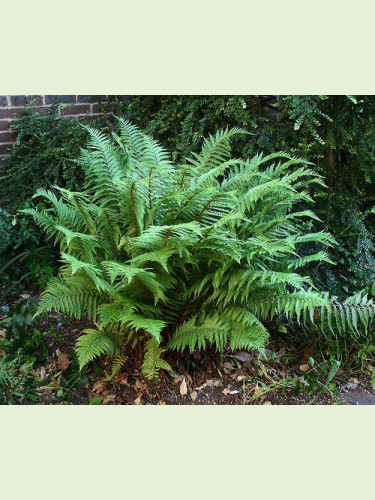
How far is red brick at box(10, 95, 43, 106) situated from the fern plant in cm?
126

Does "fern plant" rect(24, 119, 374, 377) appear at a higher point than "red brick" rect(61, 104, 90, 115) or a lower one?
lower

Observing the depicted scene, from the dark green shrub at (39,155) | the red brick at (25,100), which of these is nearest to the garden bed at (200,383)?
the dark green shrub at (39,155)

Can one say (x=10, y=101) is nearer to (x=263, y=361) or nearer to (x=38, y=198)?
(x=38, y=198)

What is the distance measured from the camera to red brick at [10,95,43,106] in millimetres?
3936

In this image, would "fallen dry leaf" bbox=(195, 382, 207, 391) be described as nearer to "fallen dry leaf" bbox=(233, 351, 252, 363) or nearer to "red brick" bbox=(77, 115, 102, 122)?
"fallen dry leaf" bbox=(233, 351, 252, 363)

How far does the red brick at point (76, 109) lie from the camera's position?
402 cm

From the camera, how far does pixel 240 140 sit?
3627mm

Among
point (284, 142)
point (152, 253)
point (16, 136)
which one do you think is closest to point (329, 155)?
point (284, 142)

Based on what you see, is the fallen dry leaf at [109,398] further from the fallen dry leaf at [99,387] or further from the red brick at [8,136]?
the red brick at [8,136]

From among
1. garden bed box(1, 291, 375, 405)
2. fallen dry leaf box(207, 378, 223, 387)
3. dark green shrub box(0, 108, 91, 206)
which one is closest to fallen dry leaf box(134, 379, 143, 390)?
garden bed box(1, 291, 375, 405)

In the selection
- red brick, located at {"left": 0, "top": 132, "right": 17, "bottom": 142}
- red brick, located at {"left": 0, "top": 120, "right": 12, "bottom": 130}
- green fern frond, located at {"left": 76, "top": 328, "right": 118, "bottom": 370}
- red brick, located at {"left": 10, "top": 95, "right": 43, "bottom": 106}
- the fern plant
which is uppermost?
red brick, located at {"left": 10, "top": 95, "right": 43, "bottom": 106}

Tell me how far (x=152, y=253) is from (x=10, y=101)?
223cm

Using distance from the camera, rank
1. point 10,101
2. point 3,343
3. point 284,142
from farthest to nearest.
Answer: point 10,101, point 284,142, point 3,343

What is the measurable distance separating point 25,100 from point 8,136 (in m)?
0.31
